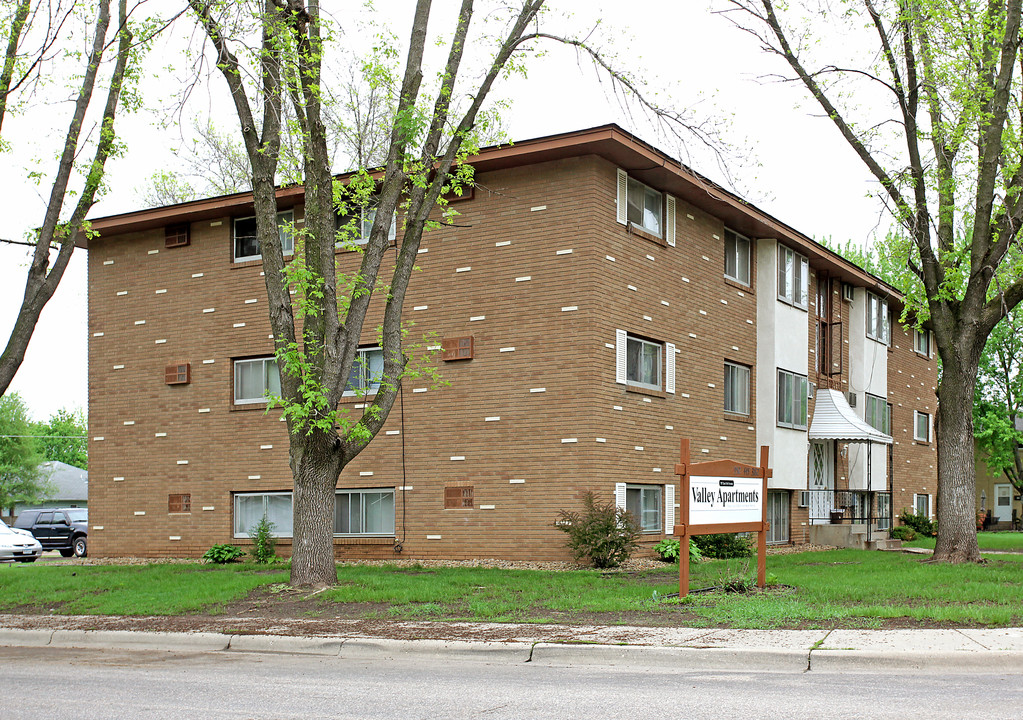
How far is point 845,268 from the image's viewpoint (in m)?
28.0

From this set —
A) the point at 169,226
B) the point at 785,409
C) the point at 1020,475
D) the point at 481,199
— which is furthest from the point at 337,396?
the point at 1020,475

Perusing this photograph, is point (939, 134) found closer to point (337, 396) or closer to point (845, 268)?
point (845, 268)

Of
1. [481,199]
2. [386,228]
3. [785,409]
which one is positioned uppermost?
[481,199]

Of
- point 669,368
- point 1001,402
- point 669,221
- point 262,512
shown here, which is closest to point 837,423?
point 669,368

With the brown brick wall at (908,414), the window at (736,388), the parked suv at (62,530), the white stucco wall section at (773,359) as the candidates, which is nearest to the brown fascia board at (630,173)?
the white stucco wall section at (773,359)

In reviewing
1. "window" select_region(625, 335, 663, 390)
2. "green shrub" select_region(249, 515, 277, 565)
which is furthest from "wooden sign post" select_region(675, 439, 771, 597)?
"green shrub" select_region(249, 515, 277, 565)

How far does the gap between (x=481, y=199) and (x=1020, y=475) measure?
4055 centimetres

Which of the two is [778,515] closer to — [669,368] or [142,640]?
[669,368]

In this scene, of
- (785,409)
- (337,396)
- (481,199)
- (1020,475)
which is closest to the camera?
(337,396)

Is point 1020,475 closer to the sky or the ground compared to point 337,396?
closer to the ground

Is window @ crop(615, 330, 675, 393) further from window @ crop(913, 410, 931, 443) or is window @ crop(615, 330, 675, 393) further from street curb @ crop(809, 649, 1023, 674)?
window @ crop(913, 410, 931, 443)

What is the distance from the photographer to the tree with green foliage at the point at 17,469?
204 feet

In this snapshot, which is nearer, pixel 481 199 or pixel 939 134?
pixel 939 134

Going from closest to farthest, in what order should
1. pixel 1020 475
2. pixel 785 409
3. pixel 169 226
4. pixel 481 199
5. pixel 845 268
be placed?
pixel 481 199 < pixel 169 226 < pixel 785 409 < pixel 845 268 < pixel 1020 475
